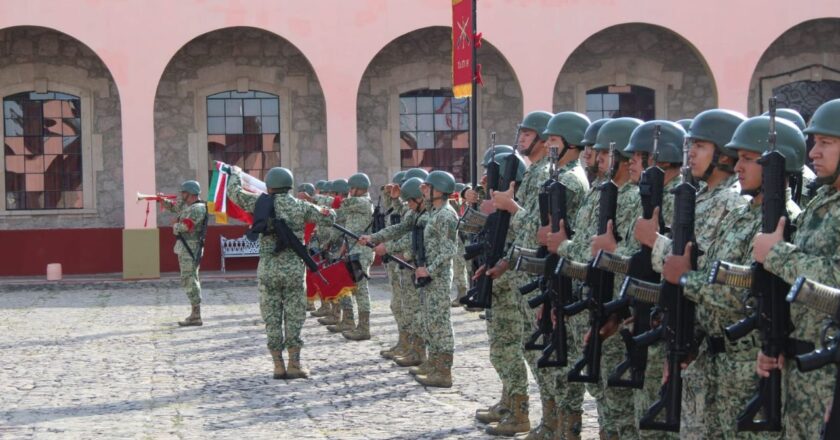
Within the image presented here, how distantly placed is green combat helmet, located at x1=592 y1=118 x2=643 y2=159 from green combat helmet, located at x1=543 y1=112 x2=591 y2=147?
0.66 m

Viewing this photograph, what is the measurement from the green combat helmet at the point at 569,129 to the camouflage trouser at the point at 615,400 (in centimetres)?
168

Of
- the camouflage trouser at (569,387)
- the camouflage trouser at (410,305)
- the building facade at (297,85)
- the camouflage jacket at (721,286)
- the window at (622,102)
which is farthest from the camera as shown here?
the window at (622,102)

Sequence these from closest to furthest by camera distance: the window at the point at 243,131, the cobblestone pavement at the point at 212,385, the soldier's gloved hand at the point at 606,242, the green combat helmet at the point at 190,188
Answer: the soldier's gloved hand at the point at 606,242
the cobblestone pavement at the point at 212,385
the green combat helmet at the point at 190,188
the window at the point at 243,131

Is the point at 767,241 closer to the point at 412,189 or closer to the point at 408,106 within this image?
the point at 412,189

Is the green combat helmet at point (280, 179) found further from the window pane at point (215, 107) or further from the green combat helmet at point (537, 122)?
the window pane at point (215, 107)

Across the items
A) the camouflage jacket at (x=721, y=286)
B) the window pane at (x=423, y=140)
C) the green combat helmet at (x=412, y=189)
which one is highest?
the window pane at (x=423, y=140)

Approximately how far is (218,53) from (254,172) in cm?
227

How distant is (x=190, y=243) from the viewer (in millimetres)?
15391

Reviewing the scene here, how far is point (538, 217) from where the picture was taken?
7328mm

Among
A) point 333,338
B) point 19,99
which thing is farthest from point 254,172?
point 333,338

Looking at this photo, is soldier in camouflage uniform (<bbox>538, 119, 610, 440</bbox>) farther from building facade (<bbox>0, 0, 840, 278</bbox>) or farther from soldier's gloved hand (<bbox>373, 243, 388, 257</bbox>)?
building facade (<bbox>0, 0, 840, 278</bbox>)

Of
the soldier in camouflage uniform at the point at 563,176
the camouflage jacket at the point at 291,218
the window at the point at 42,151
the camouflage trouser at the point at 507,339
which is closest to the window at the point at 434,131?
the window at the point at 42,151

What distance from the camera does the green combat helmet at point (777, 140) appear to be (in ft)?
16.5

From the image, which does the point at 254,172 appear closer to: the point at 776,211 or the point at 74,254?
the point at 74,254
